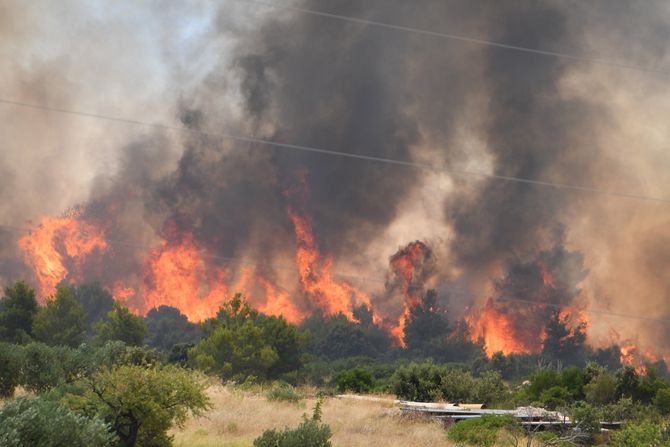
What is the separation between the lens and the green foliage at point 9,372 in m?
35.4

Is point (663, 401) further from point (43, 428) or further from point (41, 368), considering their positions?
point (43, 428)

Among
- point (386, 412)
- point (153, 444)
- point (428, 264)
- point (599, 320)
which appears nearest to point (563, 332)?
point (599, 320)

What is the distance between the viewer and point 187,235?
156750mm

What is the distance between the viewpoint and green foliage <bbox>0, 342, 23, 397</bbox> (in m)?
35.4

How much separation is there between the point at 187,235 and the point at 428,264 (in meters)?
50.3

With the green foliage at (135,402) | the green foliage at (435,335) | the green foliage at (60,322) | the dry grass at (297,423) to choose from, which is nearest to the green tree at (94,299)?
the green foliage at (435,335)

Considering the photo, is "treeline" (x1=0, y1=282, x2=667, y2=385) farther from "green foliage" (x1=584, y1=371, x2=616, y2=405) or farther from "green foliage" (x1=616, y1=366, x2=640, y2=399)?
"green foliage" (x1=584, y1=371, x2=616, y2=405)

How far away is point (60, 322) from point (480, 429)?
5142 centimetres

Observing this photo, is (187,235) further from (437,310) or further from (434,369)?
(434,369)

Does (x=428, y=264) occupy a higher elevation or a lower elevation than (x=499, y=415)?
higher

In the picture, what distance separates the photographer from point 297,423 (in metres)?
31.5

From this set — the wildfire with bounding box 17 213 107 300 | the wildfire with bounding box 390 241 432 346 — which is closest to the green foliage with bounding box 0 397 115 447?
the wildfire with bounding box 390 241 432 346

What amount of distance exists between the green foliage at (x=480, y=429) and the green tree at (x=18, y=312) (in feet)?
153

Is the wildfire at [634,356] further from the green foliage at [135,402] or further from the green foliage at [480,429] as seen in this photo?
the green foliage at [135,402]
